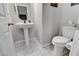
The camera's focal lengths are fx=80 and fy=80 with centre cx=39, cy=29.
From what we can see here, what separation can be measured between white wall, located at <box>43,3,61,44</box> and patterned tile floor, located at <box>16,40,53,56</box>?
0.20m

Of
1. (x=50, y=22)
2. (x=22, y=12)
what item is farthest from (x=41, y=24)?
(x=22, y=12)

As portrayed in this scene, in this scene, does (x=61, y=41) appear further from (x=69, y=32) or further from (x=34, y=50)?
(x=34, y=50)

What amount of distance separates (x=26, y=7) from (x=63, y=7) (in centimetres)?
91

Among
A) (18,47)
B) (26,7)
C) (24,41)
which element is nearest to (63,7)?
(26,7)

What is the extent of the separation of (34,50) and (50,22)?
78 cm

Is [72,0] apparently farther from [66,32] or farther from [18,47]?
[18,47]

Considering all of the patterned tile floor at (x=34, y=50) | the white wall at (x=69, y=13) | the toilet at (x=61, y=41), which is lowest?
the patterned tile floor at (x=34, y=50)

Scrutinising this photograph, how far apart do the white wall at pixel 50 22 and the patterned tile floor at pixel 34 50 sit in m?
0.20

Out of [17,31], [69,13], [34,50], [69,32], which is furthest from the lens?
[17,31]

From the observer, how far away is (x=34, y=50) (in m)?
1.92

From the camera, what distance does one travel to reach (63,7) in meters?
1.88

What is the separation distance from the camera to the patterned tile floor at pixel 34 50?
1.76 meters

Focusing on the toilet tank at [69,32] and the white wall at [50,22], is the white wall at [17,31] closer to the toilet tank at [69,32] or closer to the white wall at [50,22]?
the white wall at [50,22]

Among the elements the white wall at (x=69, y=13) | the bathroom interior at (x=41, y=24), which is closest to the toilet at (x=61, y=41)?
the bathroom interior at (x=41, y=24)
